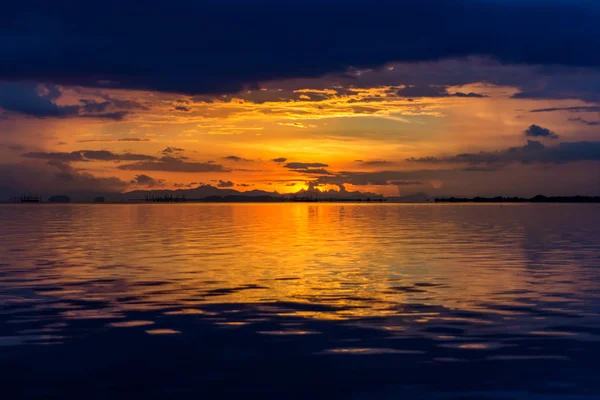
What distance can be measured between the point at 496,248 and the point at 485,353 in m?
37.0

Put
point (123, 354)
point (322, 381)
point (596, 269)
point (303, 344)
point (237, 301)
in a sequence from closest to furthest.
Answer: point (322, 381)
point (123, 354)
point (303, 344)
point (237, 301)
point (596, 269)

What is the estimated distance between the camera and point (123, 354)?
18.4 meters

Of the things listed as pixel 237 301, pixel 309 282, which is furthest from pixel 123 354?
pixel 309 282

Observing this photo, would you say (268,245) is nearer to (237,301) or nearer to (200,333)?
(237,301)

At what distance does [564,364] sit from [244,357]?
8.23 meters

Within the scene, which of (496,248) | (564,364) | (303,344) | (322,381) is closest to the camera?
(322,381)

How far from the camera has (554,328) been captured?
21.8 metres

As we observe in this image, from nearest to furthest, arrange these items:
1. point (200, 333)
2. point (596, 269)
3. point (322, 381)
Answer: point (322, 381) < point (200, 333) < point (596, 269)

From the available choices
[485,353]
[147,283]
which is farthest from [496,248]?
[485,353]

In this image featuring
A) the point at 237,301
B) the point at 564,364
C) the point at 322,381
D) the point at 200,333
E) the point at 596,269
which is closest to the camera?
the point at 322,381

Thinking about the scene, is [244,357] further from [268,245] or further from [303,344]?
[268,245]

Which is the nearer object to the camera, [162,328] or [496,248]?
[162,328]

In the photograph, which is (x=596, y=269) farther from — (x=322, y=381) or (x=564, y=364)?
(x=322, y=381)

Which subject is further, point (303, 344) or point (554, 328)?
point (554, 328)
